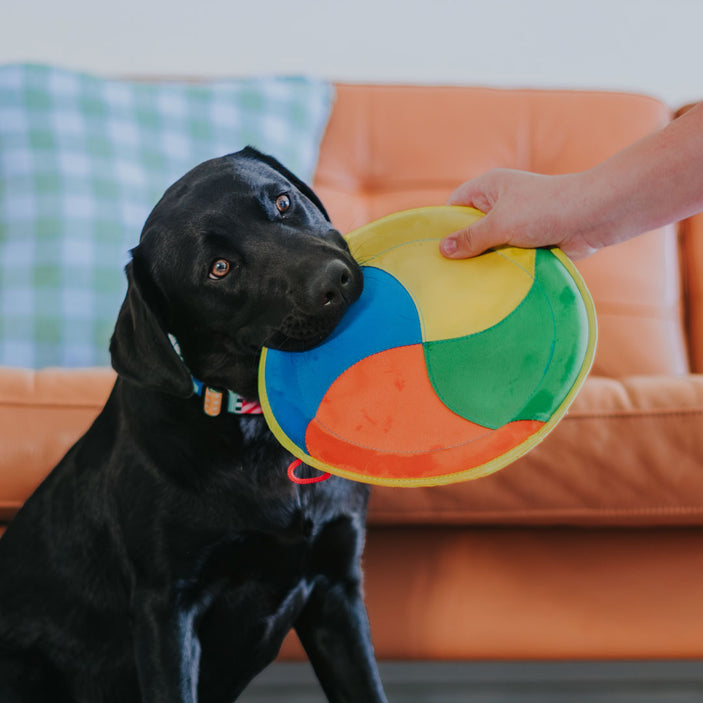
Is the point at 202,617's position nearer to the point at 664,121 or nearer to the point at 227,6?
the point at 664,121

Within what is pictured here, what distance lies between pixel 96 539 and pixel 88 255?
1.04m

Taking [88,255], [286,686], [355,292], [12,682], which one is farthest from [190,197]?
[88,255]

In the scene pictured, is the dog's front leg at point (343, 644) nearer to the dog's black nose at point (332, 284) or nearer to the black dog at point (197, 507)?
the black dog at point (197, 507)

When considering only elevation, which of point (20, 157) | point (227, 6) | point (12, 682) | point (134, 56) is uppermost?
point (227, 6)

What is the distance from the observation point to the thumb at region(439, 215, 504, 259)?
36.2 inches

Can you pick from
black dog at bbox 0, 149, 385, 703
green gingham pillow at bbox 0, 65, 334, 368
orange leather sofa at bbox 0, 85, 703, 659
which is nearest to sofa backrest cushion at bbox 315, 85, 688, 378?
green gingham pillow at bbox 0, 65, 334, 368

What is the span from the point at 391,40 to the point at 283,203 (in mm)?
1927

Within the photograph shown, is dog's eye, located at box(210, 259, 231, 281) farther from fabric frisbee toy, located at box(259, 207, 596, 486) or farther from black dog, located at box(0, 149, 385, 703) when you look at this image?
fabric frisbee toy, located at box(259, 207, 596, 486)

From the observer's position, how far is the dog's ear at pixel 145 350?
95 cm

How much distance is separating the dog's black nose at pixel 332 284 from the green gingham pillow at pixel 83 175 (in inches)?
45.6

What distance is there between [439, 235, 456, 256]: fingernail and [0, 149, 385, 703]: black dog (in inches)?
4.5

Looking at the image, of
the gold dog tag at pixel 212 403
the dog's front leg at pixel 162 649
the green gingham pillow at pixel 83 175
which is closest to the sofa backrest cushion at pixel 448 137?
the green gingham pillow at pixel 83 175

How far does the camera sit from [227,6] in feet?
8.64

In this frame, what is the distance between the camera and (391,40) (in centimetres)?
271
